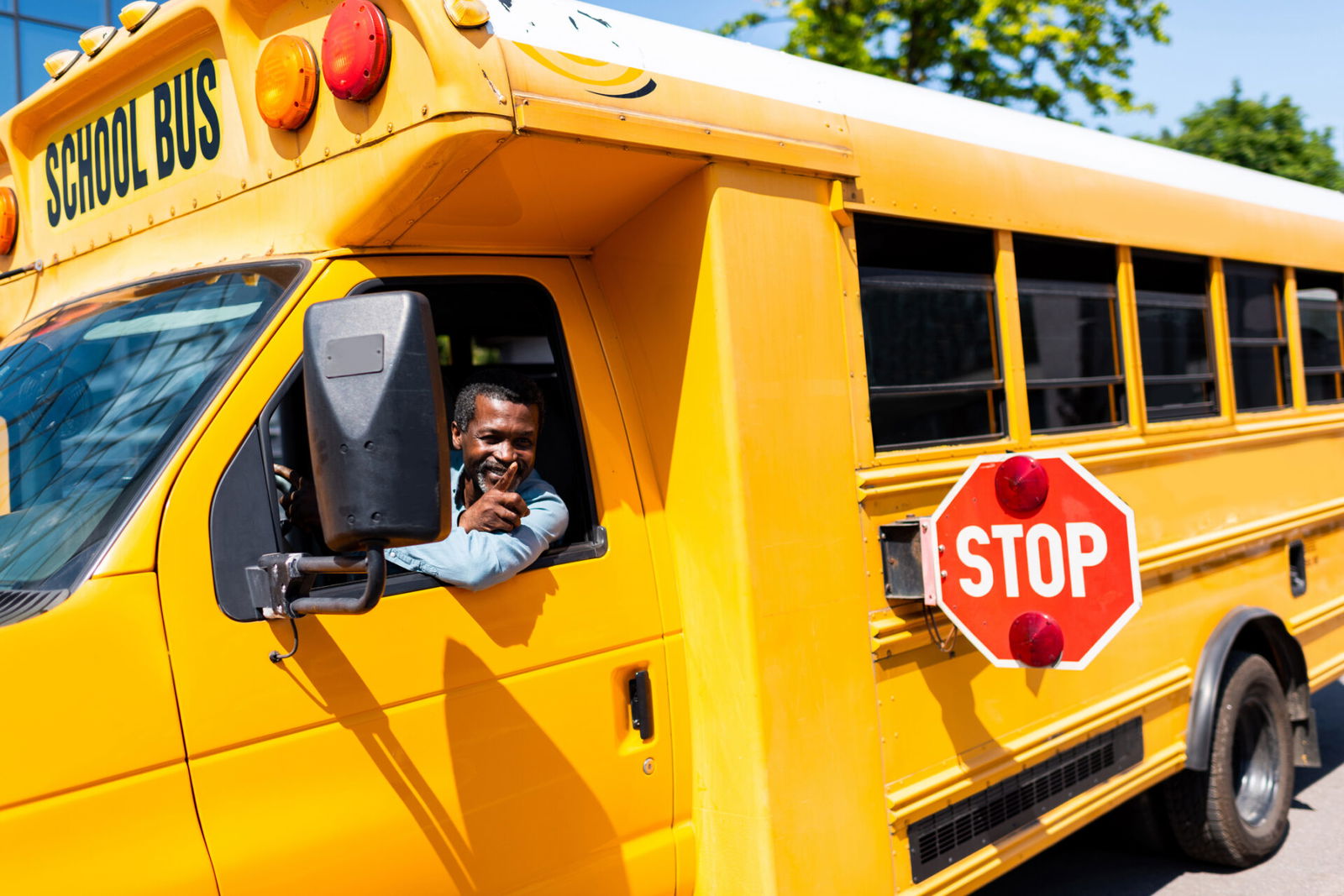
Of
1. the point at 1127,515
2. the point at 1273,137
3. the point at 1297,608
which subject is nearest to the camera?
the point at 1127,515

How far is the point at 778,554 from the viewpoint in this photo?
289 cm

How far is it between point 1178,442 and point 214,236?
3.51 m

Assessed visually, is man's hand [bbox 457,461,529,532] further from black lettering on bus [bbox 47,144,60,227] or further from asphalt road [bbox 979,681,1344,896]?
asphalt road [bbox 979,681,1344,896]

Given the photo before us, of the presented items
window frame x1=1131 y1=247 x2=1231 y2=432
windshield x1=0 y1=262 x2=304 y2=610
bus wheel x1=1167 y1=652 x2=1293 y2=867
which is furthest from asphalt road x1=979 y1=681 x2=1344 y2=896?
windshield x1=0 y1=262 x2=304 y2=610

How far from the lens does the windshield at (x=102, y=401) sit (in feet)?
7.02

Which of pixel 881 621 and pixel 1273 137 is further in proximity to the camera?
pixel 1273 137

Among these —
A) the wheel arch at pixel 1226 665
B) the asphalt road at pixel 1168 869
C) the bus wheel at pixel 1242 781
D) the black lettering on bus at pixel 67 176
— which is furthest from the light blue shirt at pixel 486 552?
the asphalt road at pixel 1168 869

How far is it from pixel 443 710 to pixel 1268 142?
20729mm

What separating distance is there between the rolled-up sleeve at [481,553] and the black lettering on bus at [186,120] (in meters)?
1.13

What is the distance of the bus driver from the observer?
2.48 meters

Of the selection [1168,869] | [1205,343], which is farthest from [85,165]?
[1168,869]

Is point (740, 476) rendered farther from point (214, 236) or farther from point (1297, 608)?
point (1297, 608)

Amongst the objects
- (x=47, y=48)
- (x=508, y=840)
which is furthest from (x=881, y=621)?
(x=47, y=48)

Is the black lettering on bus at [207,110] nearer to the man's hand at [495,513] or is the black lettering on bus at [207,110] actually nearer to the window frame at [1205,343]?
the man's hand at [495,513]
